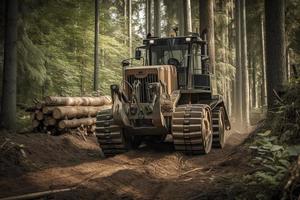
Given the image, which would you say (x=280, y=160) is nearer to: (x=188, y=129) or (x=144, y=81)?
(x=188, y=129)

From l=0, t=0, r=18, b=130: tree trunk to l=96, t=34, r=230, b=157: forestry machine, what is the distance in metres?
4.79

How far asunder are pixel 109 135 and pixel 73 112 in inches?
160

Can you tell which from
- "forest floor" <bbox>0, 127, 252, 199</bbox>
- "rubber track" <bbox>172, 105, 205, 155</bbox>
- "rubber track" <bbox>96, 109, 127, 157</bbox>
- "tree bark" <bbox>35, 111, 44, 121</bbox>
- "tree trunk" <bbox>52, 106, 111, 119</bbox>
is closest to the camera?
"forest floor" <bbox>0, 127, 252, 199</bbox>

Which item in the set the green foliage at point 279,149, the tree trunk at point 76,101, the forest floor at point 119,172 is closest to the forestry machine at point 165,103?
the forest floor at point 119,172

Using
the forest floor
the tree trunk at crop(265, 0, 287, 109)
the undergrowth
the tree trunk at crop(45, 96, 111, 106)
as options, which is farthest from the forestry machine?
the undergrowth

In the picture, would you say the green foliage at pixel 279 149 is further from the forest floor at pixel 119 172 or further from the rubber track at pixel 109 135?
the rubber track at pixel 109 135

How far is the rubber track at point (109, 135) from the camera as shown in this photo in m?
11.5

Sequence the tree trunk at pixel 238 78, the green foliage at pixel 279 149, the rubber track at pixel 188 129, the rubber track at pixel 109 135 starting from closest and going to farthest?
the green foliage at pixel 279 149 < the rubber track at pixel 188 129 < the rubber track at pixel 109 135 < the tree trunk at pixel 238 78

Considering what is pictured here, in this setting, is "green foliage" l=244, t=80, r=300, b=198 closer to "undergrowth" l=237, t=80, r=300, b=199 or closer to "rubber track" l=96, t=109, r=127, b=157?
"undergrowth" l=237, t=80, r=300, b=199

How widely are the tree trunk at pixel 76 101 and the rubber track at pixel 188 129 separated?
17.9 feet

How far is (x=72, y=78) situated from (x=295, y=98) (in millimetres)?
18151

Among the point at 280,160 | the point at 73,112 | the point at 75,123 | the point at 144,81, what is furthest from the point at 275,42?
the point at 75,123

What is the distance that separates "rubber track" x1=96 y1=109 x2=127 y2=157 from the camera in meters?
11.5

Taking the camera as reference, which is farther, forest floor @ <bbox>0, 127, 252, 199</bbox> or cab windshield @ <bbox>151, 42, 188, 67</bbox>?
cab windshield @ <bbox>151, 42, 188, 67</bbox>
